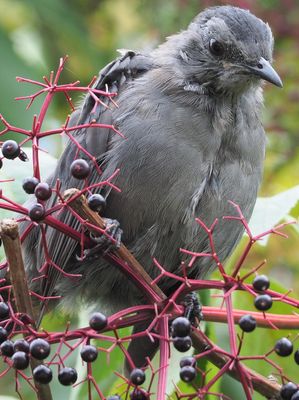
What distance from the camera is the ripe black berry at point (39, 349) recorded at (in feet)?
8.88

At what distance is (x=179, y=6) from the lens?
6.54m

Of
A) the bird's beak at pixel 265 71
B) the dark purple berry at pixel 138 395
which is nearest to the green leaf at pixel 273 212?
the bird's beak at pixel 265 71

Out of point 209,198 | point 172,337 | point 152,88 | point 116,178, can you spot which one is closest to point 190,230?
point 209,198

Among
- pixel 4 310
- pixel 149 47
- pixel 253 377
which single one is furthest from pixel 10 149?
pixel 149 47

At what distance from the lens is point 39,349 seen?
8.88 ft

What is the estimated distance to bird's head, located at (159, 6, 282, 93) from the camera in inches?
166

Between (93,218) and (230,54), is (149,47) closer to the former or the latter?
(230,54)

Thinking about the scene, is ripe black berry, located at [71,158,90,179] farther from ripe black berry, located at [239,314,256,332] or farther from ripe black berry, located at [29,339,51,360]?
ripe black berry, located at [239,314,256,332]

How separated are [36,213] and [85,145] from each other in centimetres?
160

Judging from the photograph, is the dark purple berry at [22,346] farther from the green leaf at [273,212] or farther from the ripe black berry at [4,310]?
the green leaf at [273,212]

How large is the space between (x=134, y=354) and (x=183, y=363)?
1164 mm

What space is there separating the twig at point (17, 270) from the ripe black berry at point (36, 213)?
57 mm

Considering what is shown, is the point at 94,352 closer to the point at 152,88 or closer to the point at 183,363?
the point at 183,363

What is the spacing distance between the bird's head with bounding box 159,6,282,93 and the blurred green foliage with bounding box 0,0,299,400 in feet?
4.11
